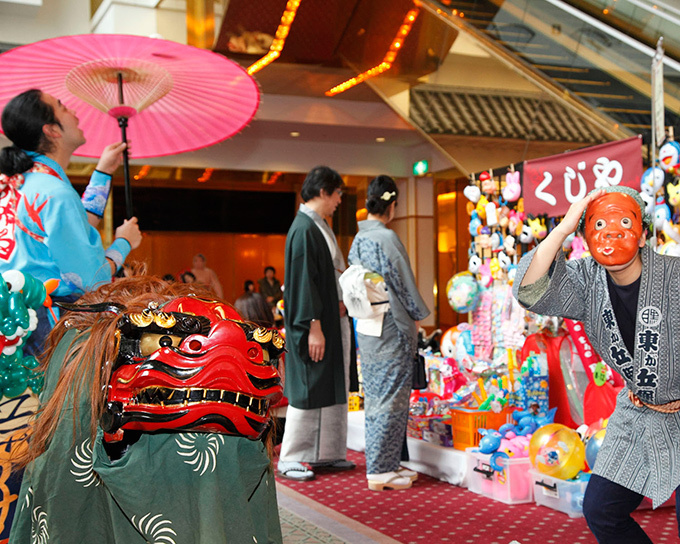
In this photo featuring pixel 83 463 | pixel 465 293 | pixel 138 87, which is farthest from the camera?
pixel 465 293

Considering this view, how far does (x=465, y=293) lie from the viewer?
16.7 ft

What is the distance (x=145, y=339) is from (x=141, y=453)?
6.4 inches

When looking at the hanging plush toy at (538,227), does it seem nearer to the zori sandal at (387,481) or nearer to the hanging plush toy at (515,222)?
the hanging plush toy at (515,222)

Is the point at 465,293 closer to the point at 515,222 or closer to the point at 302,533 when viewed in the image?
the point at 515,222

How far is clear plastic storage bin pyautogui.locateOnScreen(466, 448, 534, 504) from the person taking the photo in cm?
325

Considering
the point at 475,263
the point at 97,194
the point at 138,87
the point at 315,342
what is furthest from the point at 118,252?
the point at 475,263

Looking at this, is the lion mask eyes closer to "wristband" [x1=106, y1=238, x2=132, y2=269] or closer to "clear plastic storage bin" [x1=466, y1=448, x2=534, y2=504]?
"wristband" [x1=106, y1=238, x2=132, y2=269]

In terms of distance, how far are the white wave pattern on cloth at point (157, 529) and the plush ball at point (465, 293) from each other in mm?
4211

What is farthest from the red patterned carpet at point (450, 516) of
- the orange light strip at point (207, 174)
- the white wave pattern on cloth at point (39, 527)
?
the orange light strip at point (207, 174)

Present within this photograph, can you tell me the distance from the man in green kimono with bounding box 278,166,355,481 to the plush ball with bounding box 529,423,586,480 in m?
1.13

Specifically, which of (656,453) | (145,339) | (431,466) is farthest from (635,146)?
(145,339)

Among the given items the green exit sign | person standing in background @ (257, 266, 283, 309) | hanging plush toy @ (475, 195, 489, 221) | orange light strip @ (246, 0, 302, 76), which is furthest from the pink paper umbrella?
the green exit sign

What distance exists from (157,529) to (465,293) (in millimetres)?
4218

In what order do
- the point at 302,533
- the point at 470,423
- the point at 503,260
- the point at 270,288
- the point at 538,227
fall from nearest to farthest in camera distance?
1. the point at 302,533
2. the point at 470,423
3. the point at 538,227
4. the point at 503,260
5. the point at 270,288
